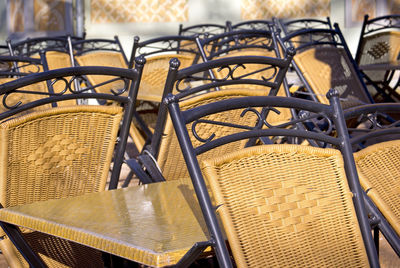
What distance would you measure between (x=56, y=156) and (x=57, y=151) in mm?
16

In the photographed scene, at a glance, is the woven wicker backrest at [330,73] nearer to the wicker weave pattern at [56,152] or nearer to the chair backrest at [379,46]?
the chair backrest at [379,46]

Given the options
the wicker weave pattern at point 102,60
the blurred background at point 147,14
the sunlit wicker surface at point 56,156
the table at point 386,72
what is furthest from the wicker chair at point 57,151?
the blurred background at point 147,14

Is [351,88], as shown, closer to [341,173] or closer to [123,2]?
[341,173]

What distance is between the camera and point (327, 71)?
417 cm

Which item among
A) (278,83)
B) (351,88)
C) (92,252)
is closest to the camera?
(92,252)

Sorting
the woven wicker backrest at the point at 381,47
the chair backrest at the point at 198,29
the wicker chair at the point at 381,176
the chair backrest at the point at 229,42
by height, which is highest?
the wicker chair at the point at 381,176

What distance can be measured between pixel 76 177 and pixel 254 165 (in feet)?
2.48

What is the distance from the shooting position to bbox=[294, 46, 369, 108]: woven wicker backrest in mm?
3904

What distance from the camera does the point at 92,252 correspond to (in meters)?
1.85

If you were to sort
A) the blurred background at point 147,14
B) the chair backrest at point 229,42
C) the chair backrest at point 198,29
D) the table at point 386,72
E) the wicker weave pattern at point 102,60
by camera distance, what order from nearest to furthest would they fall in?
the chair backrest at point 229,42 < the table at point 386,72 < the wicker weave pattern at point 102,60 < the chair backrest at point 198,29 < the blurred background at point 147,14

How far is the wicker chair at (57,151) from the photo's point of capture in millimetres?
1720

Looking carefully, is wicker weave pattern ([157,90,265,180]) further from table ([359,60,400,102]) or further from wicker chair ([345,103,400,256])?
table ([359,60,400,102])

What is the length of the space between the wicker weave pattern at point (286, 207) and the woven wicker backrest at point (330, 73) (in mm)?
2496

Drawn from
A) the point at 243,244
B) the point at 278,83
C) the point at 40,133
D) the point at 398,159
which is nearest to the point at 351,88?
the point at 278,83
